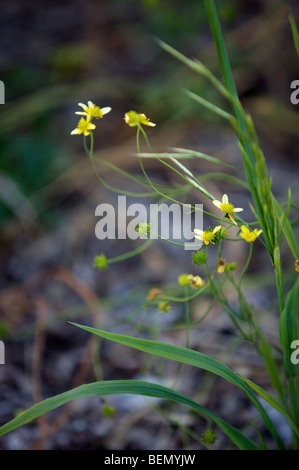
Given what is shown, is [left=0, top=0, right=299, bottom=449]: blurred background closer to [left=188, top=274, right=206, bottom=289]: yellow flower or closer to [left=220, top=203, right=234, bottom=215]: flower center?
[left=188, top=274, right=206, bottom=289]: yellow flower

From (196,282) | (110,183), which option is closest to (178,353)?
(196,282)

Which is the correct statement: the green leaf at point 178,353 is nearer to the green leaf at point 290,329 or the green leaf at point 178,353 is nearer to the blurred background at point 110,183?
the green leaf at point 290,329

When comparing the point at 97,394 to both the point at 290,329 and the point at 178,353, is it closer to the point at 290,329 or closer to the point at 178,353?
the point at 178,353

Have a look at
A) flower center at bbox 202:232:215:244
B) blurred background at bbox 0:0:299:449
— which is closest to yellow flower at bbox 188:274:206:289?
flower center at bbox 202:232:215:244

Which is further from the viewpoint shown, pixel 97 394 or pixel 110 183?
pixel 110 183

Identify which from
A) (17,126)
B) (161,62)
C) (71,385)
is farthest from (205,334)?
(161,62)

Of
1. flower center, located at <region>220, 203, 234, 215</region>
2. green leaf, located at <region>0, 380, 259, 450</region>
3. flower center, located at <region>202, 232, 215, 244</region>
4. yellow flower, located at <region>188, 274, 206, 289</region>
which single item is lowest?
green leaf, located at <region>0, 380, 259, 450</region>

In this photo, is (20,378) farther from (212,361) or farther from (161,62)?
(161,62)

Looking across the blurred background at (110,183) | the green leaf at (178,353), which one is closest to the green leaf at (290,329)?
the green leaf at (178,353)

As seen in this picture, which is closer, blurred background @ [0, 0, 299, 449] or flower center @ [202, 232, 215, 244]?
flower center @ [202, 232, 215, 244]
